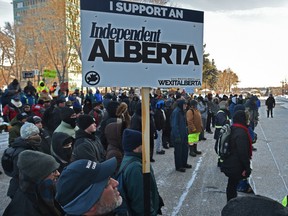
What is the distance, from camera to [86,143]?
3.64 meters

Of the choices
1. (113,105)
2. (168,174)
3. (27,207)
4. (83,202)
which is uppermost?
(113,105)

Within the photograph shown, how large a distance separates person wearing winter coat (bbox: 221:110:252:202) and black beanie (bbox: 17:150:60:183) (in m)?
2.90

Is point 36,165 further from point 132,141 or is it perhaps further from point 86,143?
point 86,143

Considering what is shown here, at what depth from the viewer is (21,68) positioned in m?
30.6

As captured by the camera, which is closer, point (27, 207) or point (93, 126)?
point (27, 207)

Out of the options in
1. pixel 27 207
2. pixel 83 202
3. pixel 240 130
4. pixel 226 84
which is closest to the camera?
pixel 83 202

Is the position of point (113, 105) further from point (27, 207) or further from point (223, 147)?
point (27, 207)

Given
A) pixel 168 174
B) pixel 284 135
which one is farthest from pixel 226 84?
pixel 168 174

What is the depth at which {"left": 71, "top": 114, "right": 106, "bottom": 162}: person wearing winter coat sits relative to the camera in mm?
3537

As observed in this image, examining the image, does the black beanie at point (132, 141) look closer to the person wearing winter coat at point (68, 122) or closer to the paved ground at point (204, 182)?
the person wearing winter coat at point (68, 122)

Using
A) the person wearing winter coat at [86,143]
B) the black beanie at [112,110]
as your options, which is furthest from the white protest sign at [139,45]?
the black beanie at [112,110]

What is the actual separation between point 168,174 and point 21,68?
2874cm

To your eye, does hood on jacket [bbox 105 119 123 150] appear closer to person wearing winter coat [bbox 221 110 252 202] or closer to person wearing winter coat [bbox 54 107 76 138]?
person wearing winter coat [bbox 54 107 76 138]

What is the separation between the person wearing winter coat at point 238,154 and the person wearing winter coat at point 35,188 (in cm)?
282
